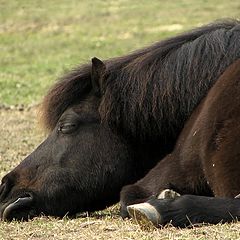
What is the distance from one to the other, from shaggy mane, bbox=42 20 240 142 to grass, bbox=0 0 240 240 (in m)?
0.82

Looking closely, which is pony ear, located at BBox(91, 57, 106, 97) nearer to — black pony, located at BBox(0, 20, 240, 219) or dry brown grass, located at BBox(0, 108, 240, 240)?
black pony, located at BBox(0, 20, 240, 219)

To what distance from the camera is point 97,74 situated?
6.55 metres

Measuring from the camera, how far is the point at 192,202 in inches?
207

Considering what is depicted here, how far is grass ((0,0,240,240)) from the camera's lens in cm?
557

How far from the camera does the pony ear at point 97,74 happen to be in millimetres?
6500

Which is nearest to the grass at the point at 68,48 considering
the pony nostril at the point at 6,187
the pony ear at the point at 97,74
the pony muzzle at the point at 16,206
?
the pony muzzle at the point at 16,206

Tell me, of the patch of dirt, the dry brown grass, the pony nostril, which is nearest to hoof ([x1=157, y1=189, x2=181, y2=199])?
the dry brown grass

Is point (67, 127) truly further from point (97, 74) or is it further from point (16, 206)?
point (16, 206)

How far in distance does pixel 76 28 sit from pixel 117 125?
28.2 m

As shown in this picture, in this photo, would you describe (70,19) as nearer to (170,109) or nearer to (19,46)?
(19,46)

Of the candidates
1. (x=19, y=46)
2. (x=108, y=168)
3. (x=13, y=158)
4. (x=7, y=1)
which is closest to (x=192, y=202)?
(x=108, y=168)

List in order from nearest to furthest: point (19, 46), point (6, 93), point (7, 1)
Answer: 1. point (6, 93)
2. point (19, 46)
3. point (7, 1)

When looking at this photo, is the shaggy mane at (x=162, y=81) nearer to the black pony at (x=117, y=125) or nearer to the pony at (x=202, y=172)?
the black pony at (x=117, y=125)

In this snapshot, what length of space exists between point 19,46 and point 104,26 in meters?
4.65
